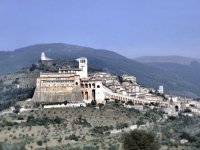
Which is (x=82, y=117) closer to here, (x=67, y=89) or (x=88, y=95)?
(x=67, y=89)

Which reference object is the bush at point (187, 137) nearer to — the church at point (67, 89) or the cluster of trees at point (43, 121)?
the cluster of trees at point (43, 121)

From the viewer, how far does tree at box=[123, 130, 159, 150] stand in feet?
214

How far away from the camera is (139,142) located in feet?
214

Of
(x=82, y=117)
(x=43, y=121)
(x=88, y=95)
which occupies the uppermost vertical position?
(x=88, y=95)

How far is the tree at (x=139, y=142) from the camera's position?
214ft

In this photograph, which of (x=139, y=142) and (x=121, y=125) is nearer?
(x=139, y=142)

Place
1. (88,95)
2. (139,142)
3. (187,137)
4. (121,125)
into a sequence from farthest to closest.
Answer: (88,95) < (121,125) < (187,137) < (139,142)

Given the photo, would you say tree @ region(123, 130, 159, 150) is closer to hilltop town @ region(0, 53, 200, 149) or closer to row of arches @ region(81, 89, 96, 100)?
hilltop town @ region(0, 53, 200, 149)

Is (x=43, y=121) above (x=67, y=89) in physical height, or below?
below

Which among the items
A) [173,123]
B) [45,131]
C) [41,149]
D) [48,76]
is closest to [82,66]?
[48,76]

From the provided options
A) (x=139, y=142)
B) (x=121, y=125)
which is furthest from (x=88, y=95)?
(x=139, y=142)

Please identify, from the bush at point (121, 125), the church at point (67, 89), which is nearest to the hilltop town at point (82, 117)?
the church at point (67, 89)

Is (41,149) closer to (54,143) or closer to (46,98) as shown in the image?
(54,143)

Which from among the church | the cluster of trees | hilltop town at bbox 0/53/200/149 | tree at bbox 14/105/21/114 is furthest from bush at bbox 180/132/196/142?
tree at bbox 14/105/21/114
